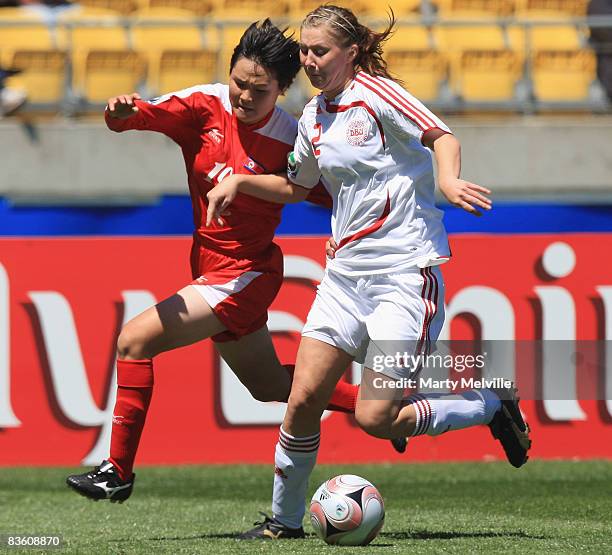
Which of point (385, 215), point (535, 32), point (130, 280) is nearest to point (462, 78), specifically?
point (535, 32)

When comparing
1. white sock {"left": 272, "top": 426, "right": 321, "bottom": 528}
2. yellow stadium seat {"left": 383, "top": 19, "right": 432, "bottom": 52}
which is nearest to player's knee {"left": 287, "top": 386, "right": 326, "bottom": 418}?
white sock {"left": 272, "top": 426, "right": 321, "bottom": 528}

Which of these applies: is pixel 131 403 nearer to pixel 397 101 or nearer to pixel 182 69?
pixel 397 101

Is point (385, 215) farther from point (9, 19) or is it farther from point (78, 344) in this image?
point (9, 19)

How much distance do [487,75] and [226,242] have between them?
5.96 meters

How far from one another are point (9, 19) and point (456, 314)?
495 centimetres

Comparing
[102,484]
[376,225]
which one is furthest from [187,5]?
[102,484]

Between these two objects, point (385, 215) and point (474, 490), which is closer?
point (385, 215)

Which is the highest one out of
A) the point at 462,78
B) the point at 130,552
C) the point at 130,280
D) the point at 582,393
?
the point at 462,78

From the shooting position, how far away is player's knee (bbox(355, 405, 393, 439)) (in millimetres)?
Answer: 4945

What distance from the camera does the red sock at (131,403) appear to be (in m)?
5.26

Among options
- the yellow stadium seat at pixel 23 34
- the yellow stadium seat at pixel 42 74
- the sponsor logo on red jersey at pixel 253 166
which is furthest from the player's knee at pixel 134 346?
the yellow stadium seat at pixel 23 34

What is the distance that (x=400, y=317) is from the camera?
4.88 meters

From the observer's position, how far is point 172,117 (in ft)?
18.0

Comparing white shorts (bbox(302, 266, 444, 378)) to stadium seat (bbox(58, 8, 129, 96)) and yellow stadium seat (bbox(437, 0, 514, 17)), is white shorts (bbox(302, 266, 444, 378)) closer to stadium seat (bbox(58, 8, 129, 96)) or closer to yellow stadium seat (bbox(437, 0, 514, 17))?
stadium seat (bbox(58, 8, 129, 96))
